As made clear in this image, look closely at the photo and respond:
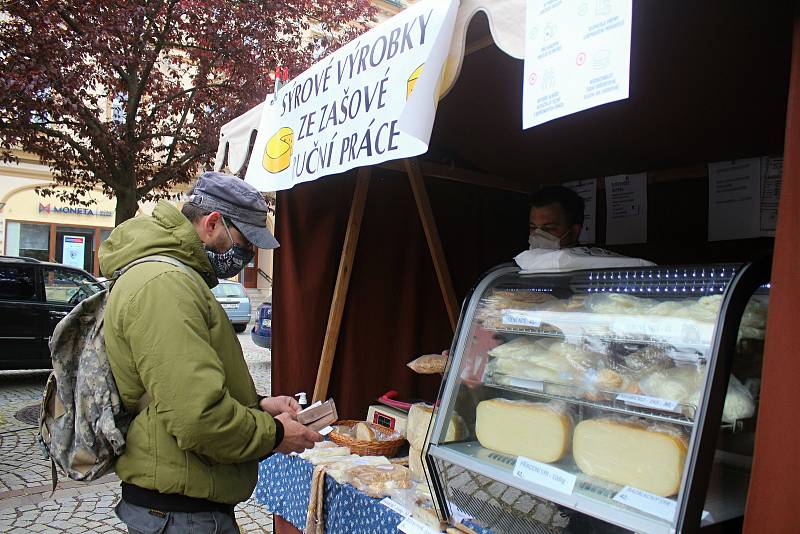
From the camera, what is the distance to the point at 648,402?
167 centimetres

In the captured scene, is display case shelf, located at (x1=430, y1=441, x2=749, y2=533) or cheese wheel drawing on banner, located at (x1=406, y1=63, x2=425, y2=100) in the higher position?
cheese wheel drawing on banner, located at (x1=406, y1=63, x2=425, y2=100)

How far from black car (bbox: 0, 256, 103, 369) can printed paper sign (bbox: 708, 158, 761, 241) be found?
786cm

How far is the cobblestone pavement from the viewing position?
404 cm

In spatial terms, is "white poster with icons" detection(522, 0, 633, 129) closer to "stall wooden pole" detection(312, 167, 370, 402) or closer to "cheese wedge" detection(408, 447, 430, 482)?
"cheese wedge" detection(408, 447, 430, 482)

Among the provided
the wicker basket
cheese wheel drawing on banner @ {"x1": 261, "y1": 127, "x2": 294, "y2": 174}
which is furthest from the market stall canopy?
the wicker basket

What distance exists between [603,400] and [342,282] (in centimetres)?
194

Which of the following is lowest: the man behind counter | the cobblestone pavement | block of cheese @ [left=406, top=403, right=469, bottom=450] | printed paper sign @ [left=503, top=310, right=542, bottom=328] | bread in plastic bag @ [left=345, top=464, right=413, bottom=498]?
the cobblestone pavement

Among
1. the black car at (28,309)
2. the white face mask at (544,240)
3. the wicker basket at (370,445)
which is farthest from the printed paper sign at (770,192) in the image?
the black car at (28,309)

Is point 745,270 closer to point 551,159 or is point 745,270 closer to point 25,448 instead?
point 551,159

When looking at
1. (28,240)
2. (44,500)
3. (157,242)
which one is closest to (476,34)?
(157,242)

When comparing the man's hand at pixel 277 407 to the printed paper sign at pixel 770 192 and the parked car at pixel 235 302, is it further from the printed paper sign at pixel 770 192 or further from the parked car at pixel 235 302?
the parked car at pixel 235 302

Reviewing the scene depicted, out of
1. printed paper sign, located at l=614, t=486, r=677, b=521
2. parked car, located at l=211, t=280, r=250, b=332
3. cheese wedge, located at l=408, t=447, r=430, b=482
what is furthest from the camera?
parked car, located at l=211, t=280, r=250, b=332

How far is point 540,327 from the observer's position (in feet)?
6.91

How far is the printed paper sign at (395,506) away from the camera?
2188 mm
